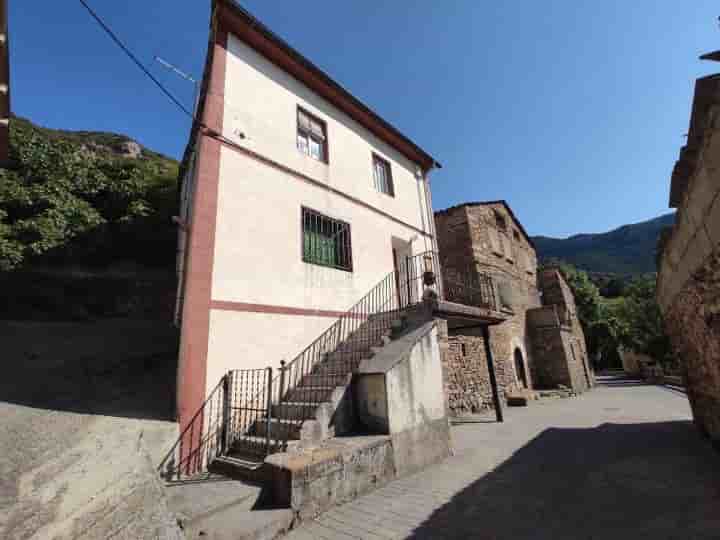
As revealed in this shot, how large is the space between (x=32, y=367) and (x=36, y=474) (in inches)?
162

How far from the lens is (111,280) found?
34.1ft

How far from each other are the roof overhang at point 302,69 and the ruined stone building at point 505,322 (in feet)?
16.5

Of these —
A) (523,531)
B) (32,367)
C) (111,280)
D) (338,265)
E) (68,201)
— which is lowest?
(523,531)

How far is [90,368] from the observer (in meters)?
5.78

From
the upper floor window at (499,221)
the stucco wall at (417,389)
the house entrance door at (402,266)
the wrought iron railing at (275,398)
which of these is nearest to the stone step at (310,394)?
the wrought iron railing at (275,398)

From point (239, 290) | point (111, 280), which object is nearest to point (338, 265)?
point (239, 290)

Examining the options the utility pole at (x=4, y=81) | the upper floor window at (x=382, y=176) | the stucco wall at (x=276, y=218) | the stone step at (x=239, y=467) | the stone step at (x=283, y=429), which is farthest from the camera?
the upper floor window at (x=382, y=176)

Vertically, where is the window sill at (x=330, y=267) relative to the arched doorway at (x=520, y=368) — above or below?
above

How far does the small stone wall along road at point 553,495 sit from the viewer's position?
3010mm

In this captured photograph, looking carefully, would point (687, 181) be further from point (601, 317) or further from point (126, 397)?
point (601, 317)

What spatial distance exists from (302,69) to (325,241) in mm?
4301

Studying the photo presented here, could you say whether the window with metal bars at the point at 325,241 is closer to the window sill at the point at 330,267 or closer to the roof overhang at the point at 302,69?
the window sill at the point at 330,267

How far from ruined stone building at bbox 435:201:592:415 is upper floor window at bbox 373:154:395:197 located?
445cm

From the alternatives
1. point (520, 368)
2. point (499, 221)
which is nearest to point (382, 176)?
point (499, 221)
